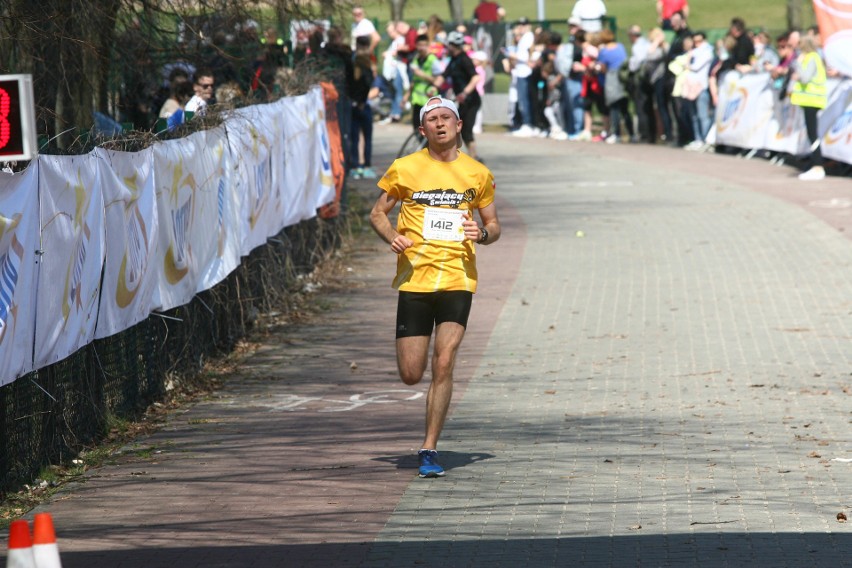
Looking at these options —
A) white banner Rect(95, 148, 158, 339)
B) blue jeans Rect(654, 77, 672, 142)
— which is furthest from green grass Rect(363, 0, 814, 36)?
white banner Rect(95, 148, 158, 339)

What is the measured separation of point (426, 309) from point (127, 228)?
1.96 meters

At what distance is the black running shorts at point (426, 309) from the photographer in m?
8.57

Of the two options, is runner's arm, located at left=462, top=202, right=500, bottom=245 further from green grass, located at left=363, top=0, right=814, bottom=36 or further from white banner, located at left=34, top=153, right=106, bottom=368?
green grass, located at left=363, top=0, right=814, bottom=36

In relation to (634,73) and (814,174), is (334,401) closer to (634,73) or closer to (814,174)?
(814,174)

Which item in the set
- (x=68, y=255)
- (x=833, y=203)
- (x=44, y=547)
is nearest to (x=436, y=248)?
(x=68, y=255)

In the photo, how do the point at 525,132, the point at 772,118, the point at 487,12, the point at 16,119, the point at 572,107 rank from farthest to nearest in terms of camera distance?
1. the point at 487,12
2. the point at 525,132
3. the point at 572,107
4. the point at 772,118
5. the point at 16,119

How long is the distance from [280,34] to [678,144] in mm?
13575

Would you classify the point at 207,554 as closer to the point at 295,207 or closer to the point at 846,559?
the point at 846,559

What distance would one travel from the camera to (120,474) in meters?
8.53

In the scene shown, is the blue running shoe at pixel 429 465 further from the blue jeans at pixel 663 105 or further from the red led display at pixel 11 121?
the blue jeans at pixel 663 105

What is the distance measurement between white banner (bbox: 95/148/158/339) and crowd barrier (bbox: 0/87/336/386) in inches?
0.4

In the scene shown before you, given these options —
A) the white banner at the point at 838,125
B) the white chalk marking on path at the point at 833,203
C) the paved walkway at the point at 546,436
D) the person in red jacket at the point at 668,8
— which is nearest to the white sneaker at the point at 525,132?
the person in red jacket at the point at 668,8

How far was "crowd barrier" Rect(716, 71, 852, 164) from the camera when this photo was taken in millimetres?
23688

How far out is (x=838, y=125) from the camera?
77.9 ft
